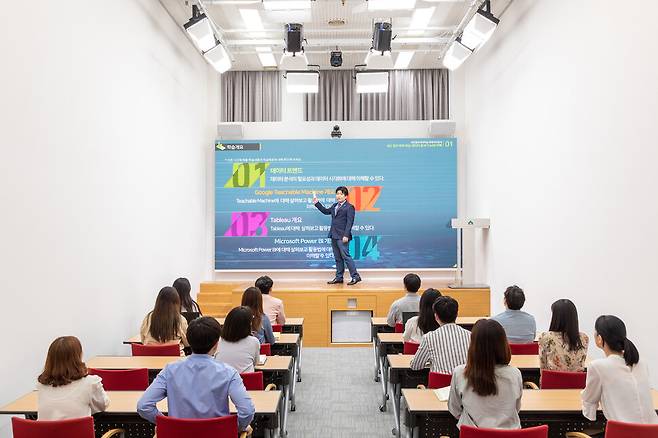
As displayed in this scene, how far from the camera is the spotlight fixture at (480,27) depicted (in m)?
6.90

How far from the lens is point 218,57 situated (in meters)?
7.92

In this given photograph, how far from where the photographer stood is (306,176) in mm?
9680

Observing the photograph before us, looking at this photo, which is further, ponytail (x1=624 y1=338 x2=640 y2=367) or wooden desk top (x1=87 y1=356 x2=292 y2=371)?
wooden desk top (x1=87 y1=356 x2=292 y2=371)

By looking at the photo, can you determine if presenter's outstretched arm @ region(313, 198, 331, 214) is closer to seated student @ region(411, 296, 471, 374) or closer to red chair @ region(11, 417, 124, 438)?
seated student @ region(411, 296, 471, 374)

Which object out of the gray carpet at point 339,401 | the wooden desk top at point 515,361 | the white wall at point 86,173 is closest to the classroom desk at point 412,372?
the wooden desk top at point 515,361

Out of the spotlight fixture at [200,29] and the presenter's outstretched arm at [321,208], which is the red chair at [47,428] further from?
the presenter's outstretched arm at [321,208]

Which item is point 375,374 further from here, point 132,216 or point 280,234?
point 280,234

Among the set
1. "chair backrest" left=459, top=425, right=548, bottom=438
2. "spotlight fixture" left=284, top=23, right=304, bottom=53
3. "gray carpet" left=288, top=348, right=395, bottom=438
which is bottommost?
"gray carpet" left=288, top=348, right=395, bottom=438

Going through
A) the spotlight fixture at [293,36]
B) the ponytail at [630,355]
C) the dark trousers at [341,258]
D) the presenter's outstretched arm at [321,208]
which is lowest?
the ponytail at [630,355]

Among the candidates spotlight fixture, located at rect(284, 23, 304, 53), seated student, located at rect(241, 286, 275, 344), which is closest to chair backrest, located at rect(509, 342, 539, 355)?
seated student, located at rect(241, 286, 275, 344)

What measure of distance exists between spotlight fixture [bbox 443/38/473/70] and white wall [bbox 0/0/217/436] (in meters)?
3.93

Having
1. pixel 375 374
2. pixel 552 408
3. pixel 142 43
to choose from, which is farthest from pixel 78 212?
pixel 552 408

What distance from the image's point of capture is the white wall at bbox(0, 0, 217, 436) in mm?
4023

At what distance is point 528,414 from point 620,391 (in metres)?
0.53
